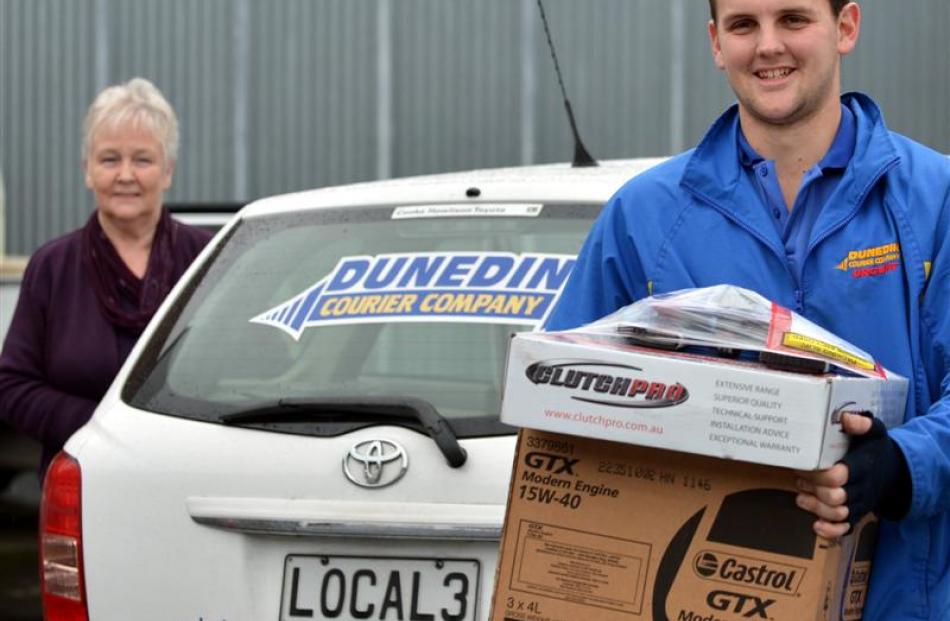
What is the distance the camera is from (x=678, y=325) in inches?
91.9

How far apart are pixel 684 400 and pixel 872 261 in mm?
370

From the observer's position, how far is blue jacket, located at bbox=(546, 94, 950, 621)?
2.39 m

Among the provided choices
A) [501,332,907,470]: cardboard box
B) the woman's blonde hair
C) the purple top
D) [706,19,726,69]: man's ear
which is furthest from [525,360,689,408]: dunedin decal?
the woman's blonde hair

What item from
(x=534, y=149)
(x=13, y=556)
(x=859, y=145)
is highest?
(x=859, y=145)

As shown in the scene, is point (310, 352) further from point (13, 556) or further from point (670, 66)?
point (670, 66)

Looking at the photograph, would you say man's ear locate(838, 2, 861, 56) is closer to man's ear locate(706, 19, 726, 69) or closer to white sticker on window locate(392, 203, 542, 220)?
man's ear locate(706, 19, 726, 69)

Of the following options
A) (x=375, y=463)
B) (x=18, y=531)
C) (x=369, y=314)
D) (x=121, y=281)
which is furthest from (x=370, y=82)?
(x=375, y=463)

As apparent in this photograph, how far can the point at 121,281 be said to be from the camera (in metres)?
4.58

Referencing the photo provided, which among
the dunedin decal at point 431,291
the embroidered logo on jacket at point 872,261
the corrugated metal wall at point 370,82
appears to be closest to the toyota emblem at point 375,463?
the dunedin decal at point 431,291

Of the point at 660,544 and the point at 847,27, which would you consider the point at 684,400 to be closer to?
the point at 660,544

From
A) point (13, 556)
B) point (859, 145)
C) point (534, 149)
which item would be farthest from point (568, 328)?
point (534, 149)

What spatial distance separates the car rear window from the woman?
66cm

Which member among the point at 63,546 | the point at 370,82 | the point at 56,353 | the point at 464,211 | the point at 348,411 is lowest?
the point at 63,546

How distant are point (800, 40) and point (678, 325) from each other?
0.44 m
